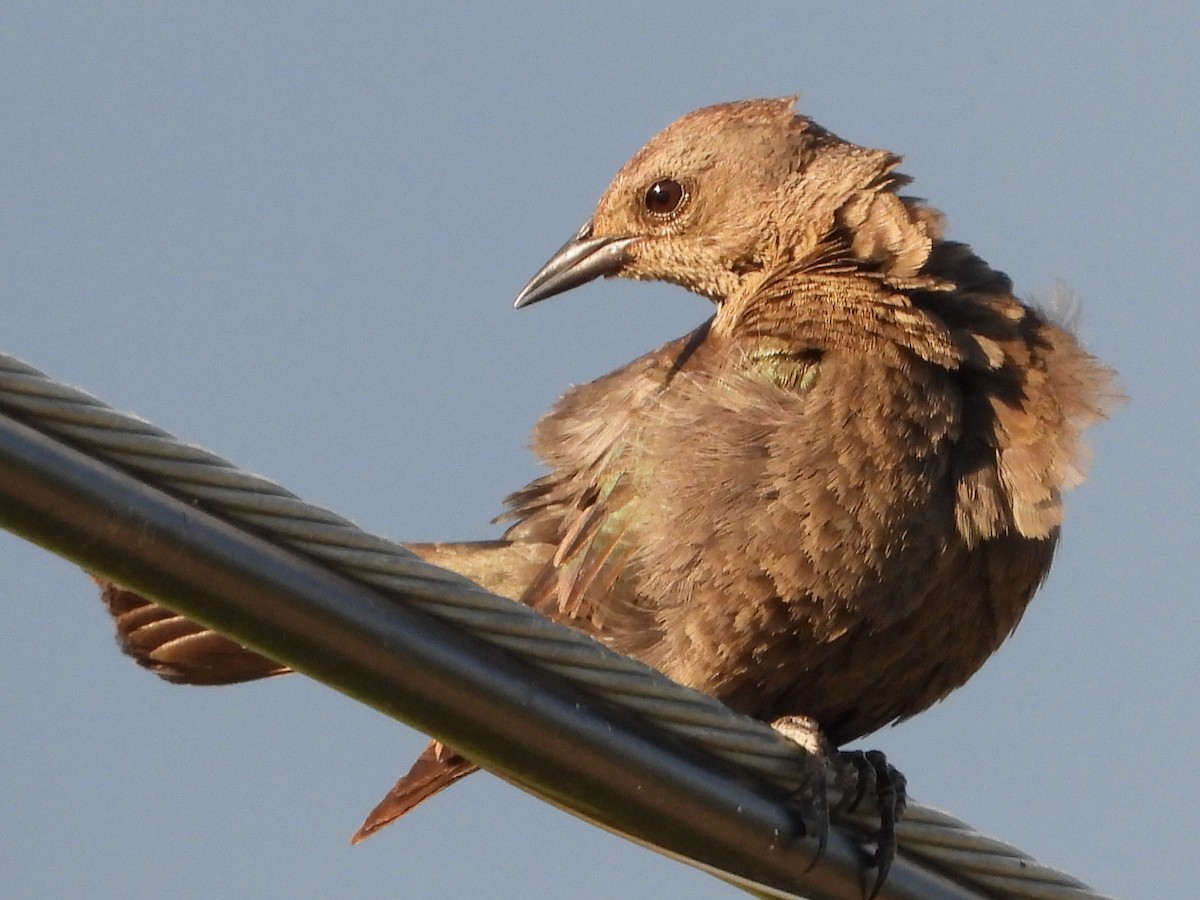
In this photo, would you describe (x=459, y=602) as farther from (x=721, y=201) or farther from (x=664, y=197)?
(x=664, y=197)

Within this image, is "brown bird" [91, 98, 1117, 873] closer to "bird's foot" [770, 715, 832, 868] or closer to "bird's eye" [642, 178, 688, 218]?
"bird's eye" [642, 178, 688, 218]

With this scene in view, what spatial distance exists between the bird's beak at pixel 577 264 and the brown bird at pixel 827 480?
1.94 ft

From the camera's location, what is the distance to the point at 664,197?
6.00m

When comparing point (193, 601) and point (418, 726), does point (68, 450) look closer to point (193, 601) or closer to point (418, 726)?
point (193, 601)

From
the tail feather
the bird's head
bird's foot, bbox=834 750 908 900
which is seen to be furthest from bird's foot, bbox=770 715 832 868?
the bird's head

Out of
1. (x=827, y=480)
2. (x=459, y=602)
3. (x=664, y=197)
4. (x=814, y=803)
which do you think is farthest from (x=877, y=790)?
A: (x=664, y=197)

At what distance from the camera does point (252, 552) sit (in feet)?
8.70

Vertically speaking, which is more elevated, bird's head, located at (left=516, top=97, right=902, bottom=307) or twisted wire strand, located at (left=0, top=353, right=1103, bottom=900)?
bird's head, located at (left=516, top=97, right=902, bottom=307)

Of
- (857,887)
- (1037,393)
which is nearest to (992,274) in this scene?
(1037,393)

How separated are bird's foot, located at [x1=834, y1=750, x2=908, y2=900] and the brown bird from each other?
285 millimetres

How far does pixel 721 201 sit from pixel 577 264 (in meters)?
0.61

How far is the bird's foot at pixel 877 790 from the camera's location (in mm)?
3426

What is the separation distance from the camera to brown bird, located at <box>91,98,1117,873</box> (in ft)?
15.3

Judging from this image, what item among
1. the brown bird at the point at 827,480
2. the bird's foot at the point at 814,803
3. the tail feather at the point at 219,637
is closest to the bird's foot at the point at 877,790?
the bird's foot at the point at 814,803
